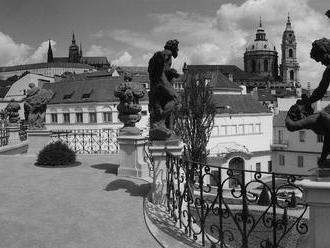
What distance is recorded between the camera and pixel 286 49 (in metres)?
155

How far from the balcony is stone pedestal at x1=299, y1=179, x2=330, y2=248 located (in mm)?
43593

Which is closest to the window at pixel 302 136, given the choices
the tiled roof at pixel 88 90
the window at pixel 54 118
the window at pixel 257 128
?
the window at pixel 257 128

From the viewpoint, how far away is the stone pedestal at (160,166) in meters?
7.78

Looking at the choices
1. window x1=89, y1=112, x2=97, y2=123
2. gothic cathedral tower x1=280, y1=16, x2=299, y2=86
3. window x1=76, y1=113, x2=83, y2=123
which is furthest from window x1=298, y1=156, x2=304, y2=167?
gothic cathedral tower x1=280, y1=16, x2=299, y2=86

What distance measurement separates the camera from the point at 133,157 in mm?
11086

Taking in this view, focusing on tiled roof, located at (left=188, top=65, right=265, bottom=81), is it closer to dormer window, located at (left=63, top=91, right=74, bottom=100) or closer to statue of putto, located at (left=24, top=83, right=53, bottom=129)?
dormer window, located at (left=63, top=91, right=74, bottom=100)

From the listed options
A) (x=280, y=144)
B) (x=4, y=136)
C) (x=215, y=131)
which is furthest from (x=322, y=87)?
(x=280, y=144)

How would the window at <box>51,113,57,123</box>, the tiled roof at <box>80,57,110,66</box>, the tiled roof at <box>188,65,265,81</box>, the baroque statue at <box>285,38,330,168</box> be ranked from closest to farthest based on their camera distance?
the baroque statue at <box>285,38,330,168</box> → the window at <box>51,113,57,123</box> → the tiled roof at <box>188,65,265,81</box> → the tiled roof at <box>80,57,110,66</box>

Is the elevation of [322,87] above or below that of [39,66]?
below

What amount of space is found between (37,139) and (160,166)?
882 centimetres

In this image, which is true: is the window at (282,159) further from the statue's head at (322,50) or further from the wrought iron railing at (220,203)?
the statue's head at (322,50)

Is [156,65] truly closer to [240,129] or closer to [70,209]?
[70,209]

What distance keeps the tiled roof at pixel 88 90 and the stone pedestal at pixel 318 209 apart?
42212mm

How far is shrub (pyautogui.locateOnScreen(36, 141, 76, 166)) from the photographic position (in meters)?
12.1
